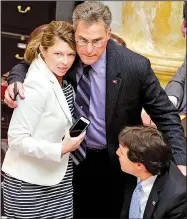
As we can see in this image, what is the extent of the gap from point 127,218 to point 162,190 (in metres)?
0.25

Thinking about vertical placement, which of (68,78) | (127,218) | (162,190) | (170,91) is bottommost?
(127,218)

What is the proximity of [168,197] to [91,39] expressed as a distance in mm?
574

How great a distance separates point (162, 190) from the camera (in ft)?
5.82

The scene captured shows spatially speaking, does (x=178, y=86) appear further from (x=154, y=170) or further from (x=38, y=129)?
(x=38, y=129)

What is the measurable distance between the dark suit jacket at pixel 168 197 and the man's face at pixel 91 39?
456 millimetres

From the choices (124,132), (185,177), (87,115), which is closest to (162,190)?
(185,177)

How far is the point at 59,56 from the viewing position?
1.73 metres

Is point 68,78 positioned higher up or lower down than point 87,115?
higher up

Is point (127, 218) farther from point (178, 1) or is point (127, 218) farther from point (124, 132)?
point (178, 1)

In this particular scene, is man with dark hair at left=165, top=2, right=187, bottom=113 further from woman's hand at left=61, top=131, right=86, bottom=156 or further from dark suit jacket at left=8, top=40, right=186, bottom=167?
woman's hand at left=61, top=131, right=86, bottom=156

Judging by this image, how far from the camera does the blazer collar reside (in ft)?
5.75

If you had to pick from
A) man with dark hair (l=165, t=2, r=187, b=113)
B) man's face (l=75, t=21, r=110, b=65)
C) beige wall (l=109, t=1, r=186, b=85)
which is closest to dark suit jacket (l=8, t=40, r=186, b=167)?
man's face (l=75, t=21, r=110, b=65)

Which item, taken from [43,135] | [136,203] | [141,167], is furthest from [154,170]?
[43,135]

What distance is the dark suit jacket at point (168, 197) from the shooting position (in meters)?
1.75
